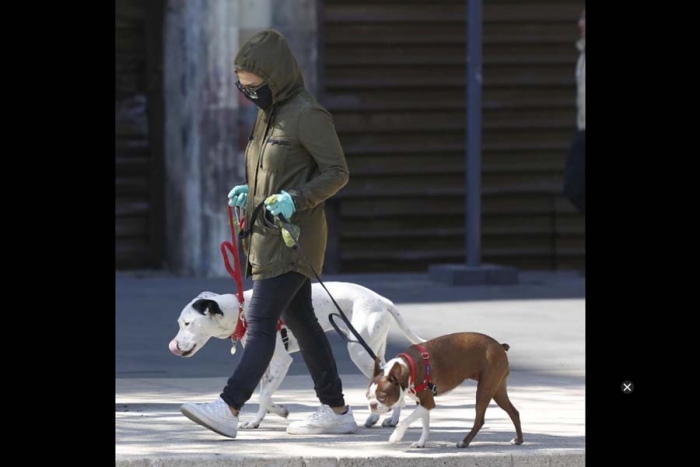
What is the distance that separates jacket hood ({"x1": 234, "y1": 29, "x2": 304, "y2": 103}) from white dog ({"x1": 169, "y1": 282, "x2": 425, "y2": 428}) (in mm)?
1108

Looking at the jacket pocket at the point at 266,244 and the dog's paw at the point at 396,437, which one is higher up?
the jacket pocket at the point at 266,244

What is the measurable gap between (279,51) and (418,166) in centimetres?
889

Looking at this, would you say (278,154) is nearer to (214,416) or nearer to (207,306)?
(207,306)

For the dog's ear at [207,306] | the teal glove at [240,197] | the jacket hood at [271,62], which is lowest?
the dog's ear at [207,306]

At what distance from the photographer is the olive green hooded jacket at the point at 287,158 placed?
7741 millimetres

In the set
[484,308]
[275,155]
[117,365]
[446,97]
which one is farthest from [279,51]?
[446,97]

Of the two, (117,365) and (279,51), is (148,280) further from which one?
(279,51)

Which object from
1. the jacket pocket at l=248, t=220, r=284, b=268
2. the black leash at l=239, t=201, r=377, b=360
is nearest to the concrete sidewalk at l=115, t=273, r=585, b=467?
the black leash at l=239, t=201, r=377, b=360

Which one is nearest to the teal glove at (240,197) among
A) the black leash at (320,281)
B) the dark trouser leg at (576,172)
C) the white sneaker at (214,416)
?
the black leash at (320,281)

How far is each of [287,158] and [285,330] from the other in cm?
102

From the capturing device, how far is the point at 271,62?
778cm

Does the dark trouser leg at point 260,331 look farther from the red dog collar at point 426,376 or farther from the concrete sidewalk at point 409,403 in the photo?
the red dog collar at point 426,376

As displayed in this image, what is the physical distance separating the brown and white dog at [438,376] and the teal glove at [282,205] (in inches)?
31.6

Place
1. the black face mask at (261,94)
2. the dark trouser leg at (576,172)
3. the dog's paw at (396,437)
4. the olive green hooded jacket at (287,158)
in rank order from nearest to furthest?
1. the dog's paw at (396,437)
2. the olive green hooded jacket at (287,158)
3. the black face mask at (261,94)
4. the dark trouser leg at (576,172)
